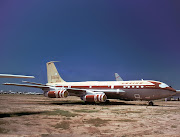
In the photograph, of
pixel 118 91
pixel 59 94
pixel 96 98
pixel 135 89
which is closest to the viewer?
pixel 96 98

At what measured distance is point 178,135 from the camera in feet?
26.9

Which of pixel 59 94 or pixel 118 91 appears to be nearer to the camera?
pixel 59 94

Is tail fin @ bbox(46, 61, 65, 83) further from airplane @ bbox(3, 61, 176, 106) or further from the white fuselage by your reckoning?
the white fuselage

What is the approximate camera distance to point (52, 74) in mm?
36219

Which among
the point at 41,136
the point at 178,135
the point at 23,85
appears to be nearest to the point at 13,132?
the point at 41,136

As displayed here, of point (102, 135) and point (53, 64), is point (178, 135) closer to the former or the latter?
point (102, 135)

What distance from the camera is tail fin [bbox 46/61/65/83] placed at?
35.8m

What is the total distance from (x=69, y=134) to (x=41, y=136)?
46.5 inches

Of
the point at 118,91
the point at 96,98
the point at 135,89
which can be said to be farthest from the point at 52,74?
the point at 135,89

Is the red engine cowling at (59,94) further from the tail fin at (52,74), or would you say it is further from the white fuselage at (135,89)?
the tail fin at (52,74)

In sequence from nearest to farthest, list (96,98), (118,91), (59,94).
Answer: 1. (96,98)
2. (59,94)
3. (118,91)

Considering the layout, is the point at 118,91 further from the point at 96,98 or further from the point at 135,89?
the point at 96,98

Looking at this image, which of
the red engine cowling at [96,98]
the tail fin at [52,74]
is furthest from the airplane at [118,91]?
the tail fin at [52,74]

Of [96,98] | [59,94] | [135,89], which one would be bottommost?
[96,98]
